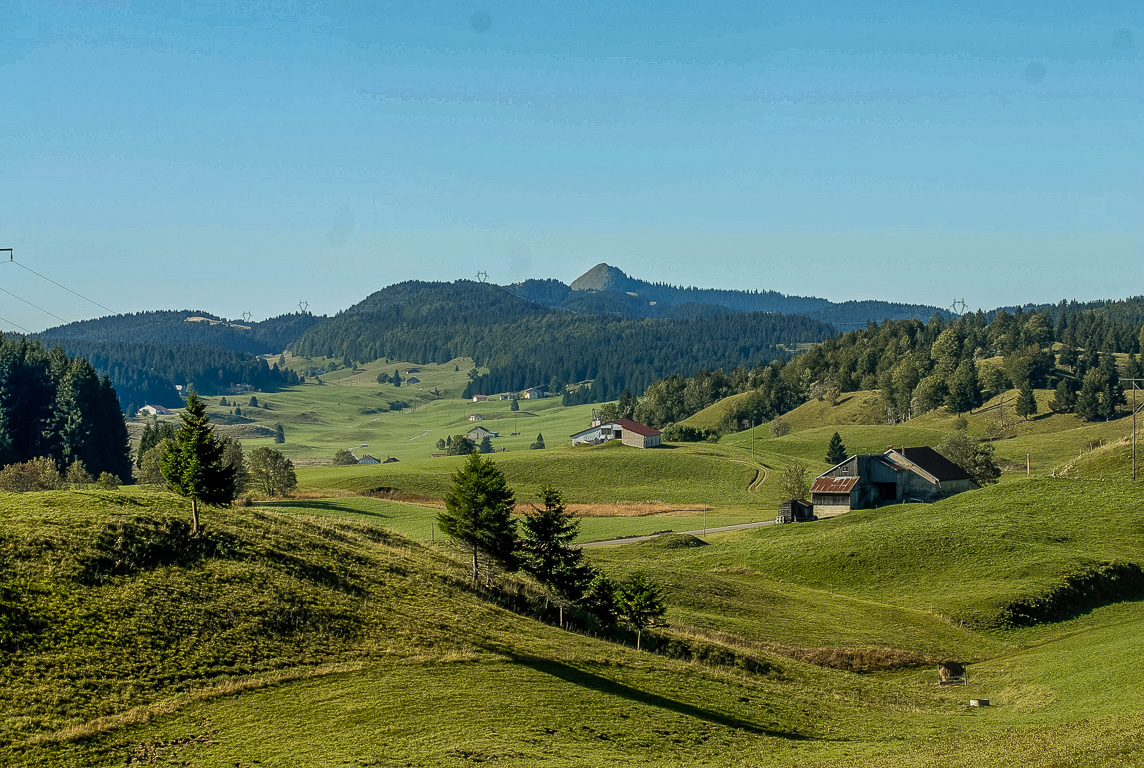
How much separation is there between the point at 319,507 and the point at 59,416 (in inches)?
2574

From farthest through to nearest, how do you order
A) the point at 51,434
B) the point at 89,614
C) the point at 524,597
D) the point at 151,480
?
the point at 51,434 → the point at 151,480 → the point at 524,597 → the point at 89,614

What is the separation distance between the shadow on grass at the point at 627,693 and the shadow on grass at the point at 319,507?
5525 cm

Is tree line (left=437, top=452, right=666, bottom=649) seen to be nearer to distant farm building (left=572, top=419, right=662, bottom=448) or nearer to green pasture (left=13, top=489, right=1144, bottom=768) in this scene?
green pasture (left=13, top=489, right=1144, bottom=768)

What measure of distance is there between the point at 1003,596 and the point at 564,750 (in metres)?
44.3

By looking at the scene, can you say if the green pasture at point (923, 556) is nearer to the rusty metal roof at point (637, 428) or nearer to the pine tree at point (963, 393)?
the rusty metal roof at point (637, 428)

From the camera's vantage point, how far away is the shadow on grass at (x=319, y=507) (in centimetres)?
9125

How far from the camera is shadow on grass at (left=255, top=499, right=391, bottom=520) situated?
91.2 meters

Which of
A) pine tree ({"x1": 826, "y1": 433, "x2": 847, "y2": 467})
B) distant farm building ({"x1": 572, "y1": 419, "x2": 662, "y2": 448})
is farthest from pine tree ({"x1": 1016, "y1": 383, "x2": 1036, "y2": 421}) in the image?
distant farm building ({"x1": 572, "y1": 419, "x2": 662, "y2": 448})

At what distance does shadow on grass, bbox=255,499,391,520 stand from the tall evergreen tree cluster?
172ft

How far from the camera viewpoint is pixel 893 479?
107938 mm

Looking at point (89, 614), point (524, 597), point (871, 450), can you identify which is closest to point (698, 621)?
point (524, 597)

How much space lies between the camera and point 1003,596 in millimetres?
62750

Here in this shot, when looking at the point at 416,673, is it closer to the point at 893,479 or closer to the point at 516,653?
the point at 516,653

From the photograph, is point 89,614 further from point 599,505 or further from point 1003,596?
point 599,505
